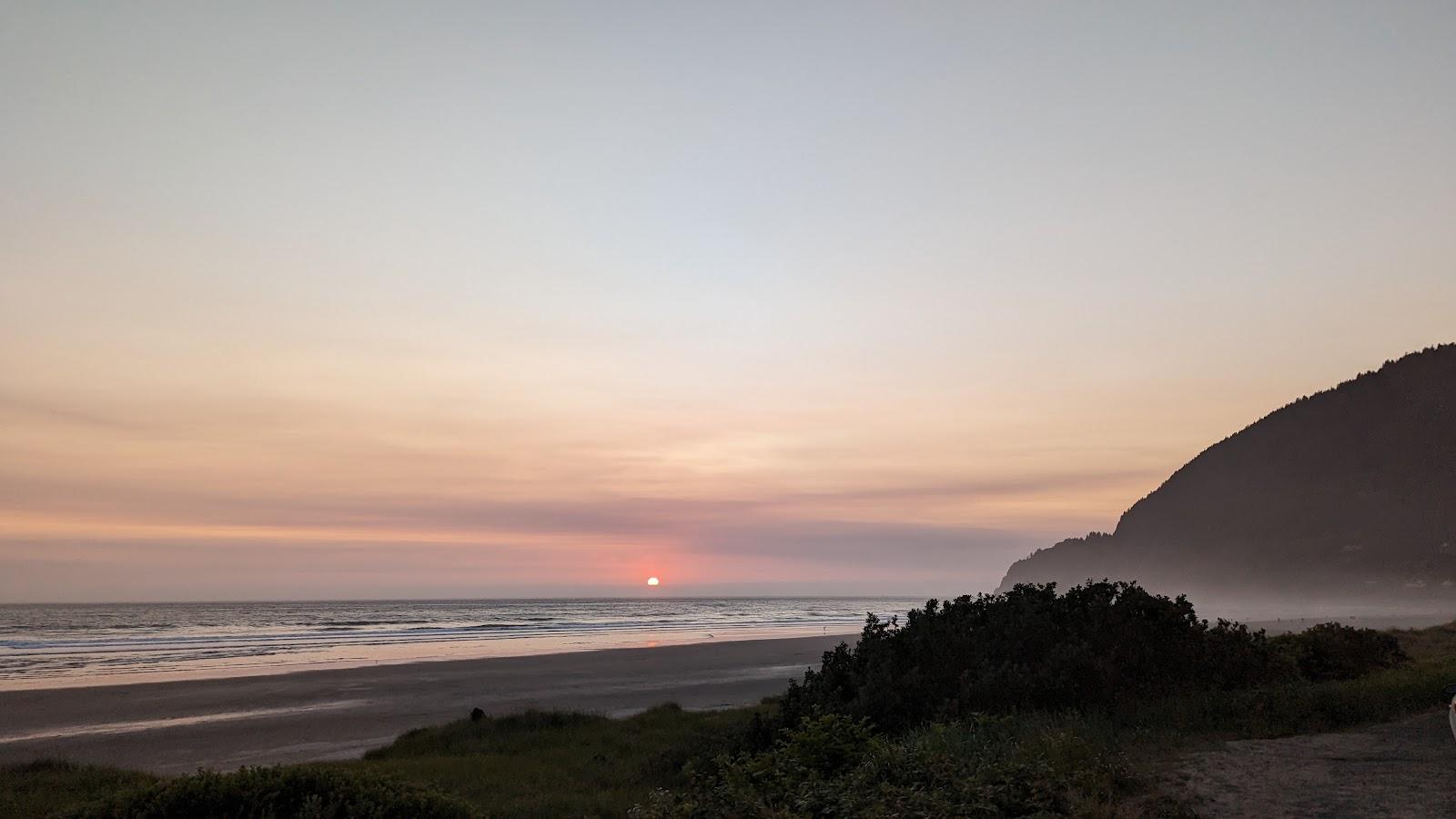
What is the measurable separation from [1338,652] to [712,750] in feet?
41.7

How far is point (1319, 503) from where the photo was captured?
10112 centimetres

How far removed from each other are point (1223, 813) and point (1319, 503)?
11404 centimetres

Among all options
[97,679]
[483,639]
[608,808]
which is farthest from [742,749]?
[483,639]

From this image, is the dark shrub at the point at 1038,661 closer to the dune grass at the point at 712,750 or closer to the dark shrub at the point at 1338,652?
the dune grass at the point at 712,750

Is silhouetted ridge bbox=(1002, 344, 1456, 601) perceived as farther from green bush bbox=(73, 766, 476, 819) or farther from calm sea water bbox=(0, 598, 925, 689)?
green bush bbox=(73, 766, 476, 819)

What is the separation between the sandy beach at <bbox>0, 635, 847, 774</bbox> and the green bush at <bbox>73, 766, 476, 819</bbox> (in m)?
14.0

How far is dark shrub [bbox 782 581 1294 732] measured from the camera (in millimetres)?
13391

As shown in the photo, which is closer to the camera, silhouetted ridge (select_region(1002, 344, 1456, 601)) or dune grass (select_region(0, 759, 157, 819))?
dune grass (select_region(0, 759, 157, 819))

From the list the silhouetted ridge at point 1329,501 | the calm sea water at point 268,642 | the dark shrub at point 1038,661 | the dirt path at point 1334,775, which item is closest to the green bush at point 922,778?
the dirt path at point 1334,775

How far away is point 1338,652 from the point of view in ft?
56.4

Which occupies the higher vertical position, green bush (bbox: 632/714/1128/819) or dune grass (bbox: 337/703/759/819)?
green bush (bbox: 632/714/1128/819)

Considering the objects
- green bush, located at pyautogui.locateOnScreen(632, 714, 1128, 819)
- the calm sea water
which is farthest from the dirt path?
the calm sea water

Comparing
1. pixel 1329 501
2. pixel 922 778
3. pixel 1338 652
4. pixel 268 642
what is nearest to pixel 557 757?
pixel 922 778

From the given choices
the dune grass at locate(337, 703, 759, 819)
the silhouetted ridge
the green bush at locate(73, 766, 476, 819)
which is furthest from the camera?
the silhouetted ridge
